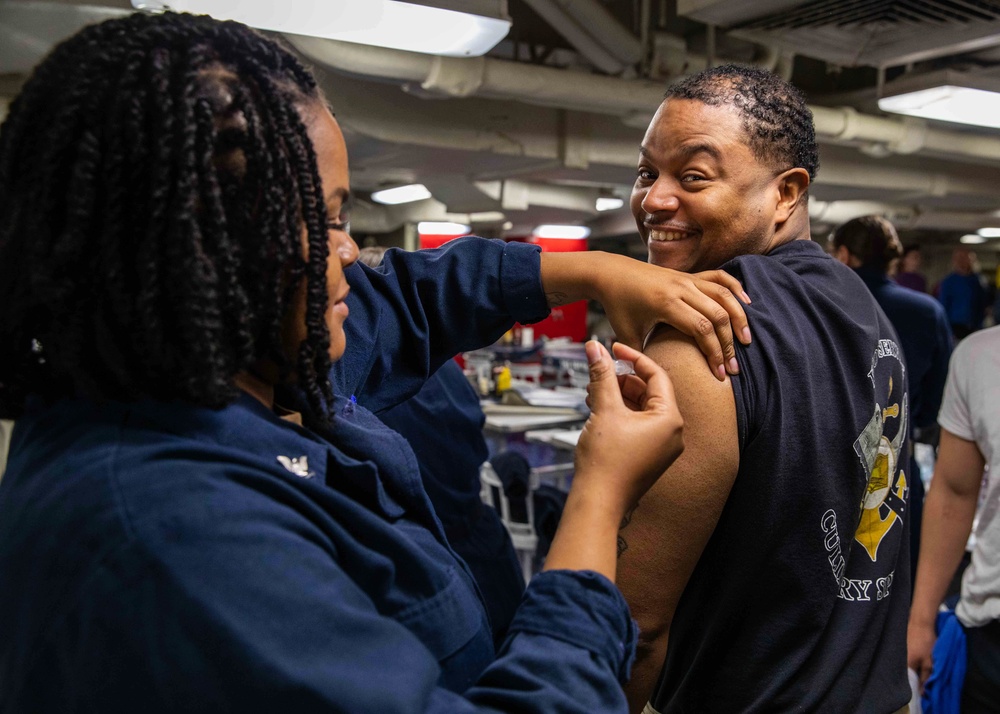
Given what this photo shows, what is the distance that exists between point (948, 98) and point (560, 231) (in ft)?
26.8

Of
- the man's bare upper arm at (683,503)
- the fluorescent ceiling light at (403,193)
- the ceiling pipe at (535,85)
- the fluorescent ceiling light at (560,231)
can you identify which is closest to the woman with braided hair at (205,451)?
the man's bare upper arm at (683,503)

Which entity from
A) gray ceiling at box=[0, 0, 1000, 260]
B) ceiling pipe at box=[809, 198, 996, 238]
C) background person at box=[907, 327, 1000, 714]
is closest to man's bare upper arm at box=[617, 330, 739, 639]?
gray ceiling at box=[0, 0, 1000, 260]

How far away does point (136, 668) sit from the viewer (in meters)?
0.58

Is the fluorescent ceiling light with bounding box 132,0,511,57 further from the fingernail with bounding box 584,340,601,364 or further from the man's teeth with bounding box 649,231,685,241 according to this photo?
the fingernail with bounding box 584,340,601,364

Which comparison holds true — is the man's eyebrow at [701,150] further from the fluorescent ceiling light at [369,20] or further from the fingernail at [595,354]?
the fluorescent ceiling light at [369,20]

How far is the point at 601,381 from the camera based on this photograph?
961mm

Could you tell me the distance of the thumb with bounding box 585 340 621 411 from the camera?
94cm

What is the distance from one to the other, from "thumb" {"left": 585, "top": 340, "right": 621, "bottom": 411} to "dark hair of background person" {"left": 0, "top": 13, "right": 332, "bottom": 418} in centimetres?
40

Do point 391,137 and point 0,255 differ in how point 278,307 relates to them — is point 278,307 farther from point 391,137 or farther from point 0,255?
point 391,137

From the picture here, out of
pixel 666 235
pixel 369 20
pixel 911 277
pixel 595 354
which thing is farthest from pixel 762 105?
pixel 911 277

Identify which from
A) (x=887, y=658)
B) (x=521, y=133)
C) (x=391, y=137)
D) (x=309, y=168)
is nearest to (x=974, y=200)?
(x=521, y=133)

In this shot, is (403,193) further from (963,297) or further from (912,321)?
(963,297)

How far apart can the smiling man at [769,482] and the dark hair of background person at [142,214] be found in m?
0.70

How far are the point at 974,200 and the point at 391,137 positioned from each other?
714 cm
